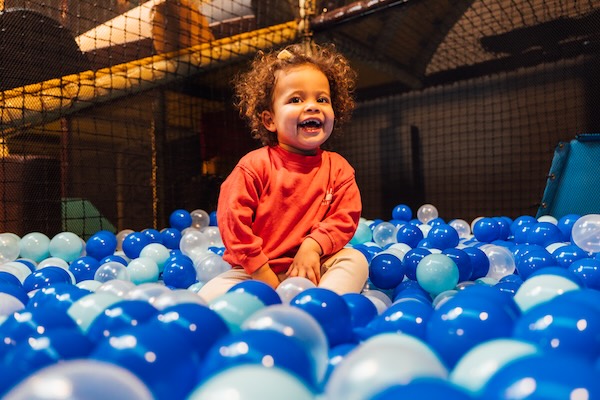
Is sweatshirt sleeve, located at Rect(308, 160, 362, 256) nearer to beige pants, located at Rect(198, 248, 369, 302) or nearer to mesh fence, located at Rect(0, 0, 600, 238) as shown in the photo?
beige pants, located at Rect(198, 248, 369, 302)

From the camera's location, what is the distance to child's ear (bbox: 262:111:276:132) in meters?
1.56

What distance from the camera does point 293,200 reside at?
1422mm

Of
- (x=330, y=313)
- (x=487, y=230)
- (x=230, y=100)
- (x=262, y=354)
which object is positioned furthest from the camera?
(x=230, y=100)

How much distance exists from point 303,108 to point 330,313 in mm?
757

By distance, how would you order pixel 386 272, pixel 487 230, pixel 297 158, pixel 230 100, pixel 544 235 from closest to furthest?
1. pixel 386 272
2. pixel 297 158
3. pixel 544 235
4. pixel 487 230
5. pixel 230 100

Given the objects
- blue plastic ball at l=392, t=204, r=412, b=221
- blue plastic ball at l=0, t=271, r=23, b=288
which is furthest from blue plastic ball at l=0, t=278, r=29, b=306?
blue plastic ball at l=392, t=204, r=412, b=221

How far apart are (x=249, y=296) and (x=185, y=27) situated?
2.15 metres

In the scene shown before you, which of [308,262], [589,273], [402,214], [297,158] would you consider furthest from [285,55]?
[402,214]

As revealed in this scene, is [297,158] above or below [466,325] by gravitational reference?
above

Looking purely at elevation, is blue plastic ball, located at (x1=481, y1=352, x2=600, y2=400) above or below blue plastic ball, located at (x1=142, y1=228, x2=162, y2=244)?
below

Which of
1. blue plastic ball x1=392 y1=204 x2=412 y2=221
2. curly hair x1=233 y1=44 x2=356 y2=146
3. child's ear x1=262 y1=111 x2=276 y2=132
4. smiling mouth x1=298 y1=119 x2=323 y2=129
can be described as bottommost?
blue plastic ball x1=392 y1=204 x2=412 y2=221

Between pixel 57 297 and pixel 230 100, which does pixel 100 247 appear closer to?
pixel 57 297

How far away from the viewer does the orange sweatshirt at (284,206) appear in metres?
1.34

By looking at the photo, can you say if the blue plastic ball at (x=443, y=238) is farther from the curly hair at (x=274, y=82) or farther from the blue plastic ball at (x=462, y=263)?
the curly hair at (x=274, y=82)
